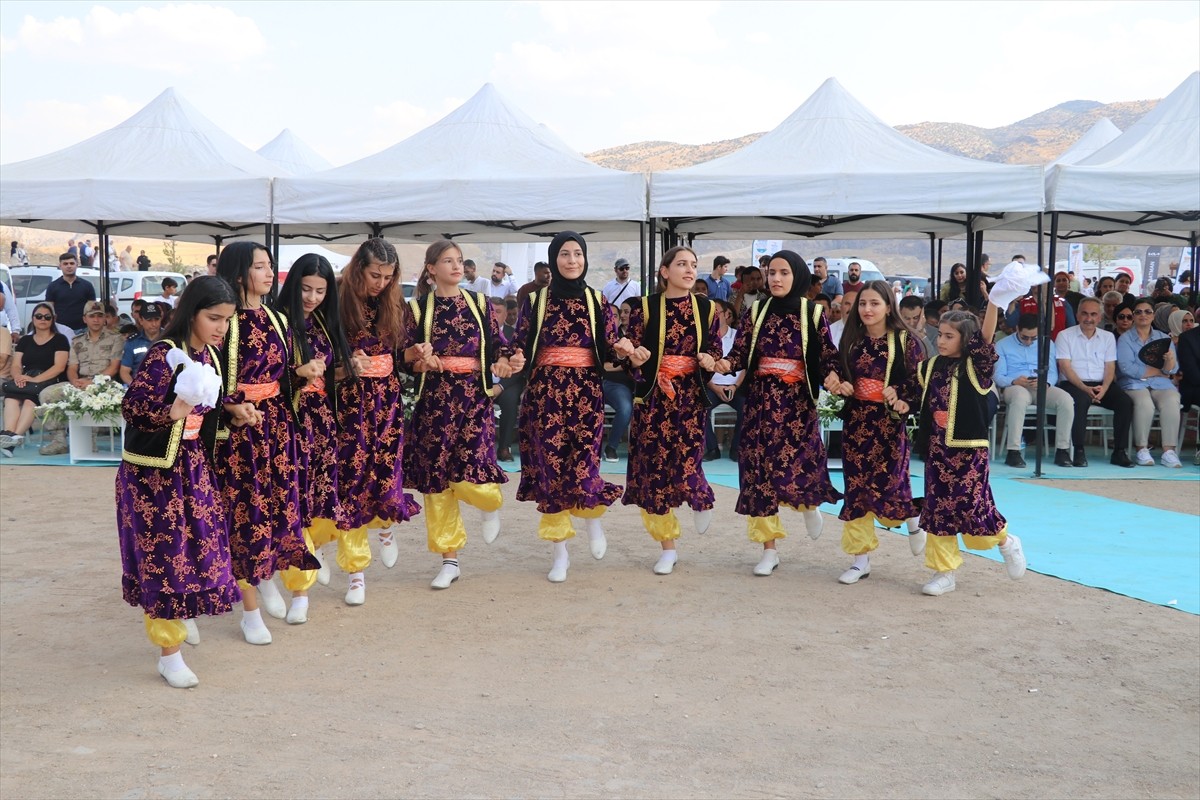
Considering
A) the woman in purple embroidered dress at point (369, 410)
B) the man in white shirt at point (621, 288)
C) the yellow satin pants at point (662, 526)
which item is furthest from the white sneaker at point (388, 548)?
the man in white shirt at point (621, 288)

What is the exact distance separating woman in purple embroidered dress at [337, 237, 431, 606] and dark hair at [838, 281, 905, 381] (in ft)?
6.91

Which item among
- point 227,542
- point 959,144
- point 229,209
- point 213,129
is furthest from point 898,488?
point 959,144

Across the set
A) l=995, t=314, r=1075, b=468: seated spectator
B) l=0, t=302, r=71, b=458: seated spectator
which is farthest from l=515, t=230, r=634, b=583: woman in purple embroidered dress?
l=0, t=302, r=71, b=458: seated spectator

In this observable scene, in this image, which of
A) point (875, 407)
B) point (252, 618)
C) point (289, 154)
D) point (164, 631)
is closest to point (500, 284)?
point (289, 154)

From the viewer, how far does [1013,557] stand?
5621 millimetres

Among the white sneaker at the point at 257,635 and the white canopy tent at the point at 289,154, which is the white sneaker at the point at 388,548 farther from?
the white canopy tent at the point at 289,154

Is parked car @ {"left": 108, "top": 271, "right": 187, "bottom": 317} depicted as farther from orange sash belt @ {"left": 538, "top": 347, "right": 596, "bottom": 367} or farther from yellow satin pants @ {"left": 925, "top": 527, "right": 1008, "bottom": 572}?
yellow satin pants @ {"left": 925, "top": 527, "right": 1008, "bottom": 572}

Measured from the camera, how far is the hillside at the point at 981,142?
96.8 meters

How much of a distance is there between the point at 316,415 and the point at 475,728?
1.88m

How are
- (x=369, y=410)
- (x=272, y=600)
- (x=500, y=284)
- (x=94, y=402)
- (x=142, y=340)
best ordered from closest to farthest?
(x=272, y=600), (x=369, y=410), (x=94, y=402), (x=142, y=340), (x=500, y=284)

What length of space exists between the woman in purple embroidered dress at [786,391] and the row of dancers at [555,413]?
0.01m

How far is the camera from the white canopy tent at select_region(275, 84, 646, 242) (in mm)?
9500

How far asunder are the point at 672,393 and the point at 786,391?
1.93ft

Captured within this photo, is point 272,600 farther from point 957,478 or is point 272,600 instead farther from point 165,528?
point 957,478
